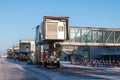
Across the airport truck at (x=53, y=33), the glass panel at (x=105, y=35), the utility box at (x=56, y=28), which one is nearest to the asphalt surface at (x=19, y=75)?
the airport truck at (x=53, y=33)

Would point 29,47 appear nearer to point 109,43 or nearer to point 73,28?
point 73,28

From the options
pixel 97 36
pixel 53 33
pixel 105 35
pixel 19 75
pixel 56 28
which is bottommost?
pixel 19 75

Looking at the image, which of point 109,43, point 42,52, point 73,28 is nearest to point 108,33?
point 109,43

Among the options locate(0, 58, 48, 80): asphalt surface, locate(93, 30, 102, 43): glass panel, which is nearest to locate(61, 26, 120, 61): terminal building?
locate(93, 30, 102, 43): glass panel

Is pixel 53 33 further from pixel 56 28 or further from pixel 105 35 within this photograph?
pixel 105 35

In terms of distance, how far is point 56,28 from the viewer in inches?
1891

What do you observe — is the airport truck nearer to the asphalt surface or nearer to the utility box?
the utility box

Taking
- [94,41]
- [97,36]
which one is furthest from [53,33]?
[97,36]

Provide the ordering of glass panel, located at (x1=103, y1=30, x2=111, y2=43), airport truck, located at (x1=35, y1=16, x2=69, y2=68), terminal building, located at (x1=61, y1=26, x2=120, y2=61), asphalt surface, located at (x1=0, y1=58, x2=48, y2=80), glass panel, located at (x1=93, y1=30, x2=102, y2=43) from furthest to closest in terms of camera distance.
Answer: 1. glass panel, located at (x1=103, y1=30, x2=111, y2=43)
2. glass panel, located at (x1=93, y1=30, x2=102, y2=43)
3. terminal building, located at (x1=61, y1=26, x2=120, y2=61)
4. airport truck, located at (x1=35, y1=16, x2=69, y2=68)
5. asphalt surface, located at (x1=0, y1=58, x2=48, y2=80)

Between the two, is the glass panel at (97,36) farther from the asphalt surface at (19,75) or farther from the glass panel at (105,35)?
the asphalt surface at (19,75)

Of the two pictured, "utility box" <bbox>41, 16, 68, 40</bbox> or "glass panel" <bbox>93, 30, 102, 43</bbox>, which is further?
"glass panel" <bbox>93, 30, 102, 43</bbox>

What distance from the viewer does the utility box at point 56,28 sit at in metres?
47.6

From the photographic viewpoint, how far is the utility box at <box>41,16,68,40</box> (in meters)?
47.6

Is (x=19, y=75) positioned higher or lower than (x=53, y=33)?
lower
